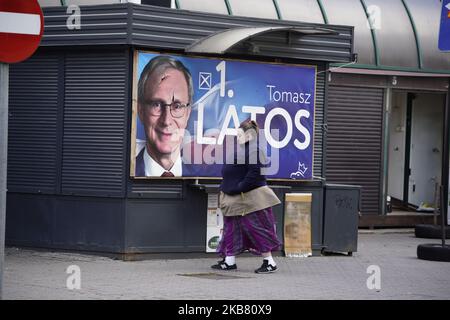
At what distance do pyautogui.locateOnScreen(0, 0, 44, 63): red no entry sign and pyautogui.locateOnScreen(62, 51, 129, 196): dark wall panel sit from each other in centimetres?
477

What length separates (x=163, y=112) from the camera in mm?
13734

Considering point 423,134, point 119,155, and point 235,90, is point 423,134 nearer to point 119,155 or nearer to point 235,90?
point 235,90

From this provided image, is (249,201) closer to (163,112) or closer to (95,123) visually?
(163,112)

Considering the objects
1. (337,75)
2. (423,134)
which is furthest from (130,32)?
(423,134)

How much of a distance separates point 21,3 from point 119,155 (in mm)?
5024

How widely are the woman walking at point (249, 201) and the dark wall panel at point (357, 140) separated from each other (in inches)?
272

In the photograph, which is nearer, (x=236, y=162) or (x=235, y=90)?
(x=236, y=162)

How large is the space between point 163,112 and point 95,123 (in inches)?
36.9

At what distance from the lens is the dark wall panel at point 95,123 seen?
44.5 ft

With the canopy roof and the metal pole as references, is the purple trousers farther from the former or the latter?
the canopy roof

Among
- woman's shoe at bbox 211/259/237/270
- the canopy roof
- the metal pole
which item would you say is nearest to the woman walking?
woman's shoe at bbox 211/259/237/270

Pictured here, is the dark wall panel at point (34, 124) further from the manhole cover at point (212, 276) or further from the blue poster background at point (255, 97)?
the manhole cover at point (212, 276)

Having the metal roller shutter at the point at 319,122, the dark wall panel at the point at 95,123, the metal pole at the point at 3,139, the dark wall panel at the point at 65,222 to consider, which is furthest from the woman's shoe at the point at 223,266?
the metal pole at the point at 3,139

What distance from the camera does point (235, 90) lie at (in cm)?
1429
